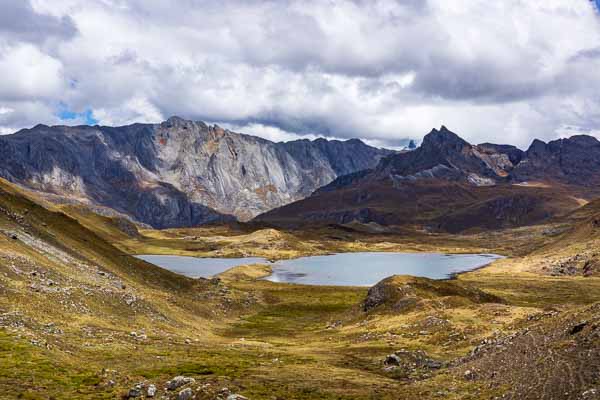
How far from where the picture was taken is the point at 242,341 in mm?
71375

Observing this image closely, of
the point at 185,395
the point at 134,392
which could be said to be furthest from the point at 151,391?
the point at 185,395

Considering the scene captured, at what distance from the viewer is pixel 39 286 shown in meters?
59.1

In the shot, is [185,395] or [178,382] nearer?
[185,395]

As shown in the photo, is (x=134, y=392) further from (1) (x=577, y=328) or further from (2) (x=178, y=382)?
(1) (x=577, y=328)

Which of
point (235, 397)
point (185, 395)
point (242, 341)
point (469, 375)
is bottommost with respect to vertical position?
point (242, 341)

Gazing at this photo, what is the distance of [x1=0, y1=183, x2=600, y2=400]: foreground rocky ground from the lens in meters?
35.5

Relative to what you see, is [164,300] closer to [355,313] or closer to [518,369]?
[355,313]

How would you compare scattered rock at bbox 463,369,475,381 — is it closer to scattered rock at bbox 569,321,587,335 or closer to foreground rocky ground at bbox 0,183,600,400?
foreground rocky ground at bbox 0,183,600,400

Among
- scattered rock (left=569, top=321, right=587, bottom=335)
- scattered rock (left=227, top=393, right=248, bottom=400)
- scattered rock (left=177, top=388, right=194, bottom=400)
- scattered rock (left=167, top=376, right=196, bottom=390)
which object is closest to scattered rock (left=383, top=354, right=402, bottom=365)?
scattered rock (left=569, top=321, right=587, bottom=335)

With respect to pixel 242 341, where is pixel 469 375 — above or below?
above

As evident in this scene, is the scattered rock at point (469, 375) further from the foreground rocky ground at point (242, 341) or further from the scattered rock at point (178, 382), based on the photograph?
the scattered rock at point (178, 382)

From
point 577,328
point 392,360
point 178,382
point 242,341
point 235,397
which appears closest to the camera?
point 235,397

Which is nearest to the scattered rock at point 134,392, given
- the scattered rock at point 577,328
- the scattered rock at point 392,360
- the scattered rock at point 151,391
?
the scattered rock at point 151,391

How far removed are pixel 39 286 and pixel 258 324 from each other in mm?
47394
